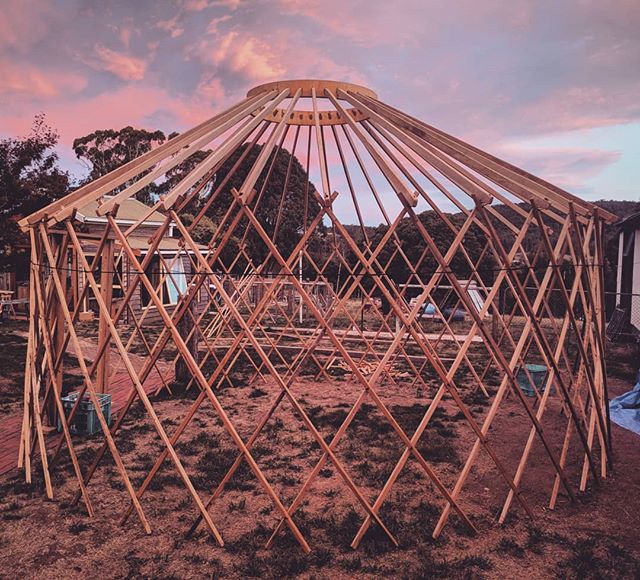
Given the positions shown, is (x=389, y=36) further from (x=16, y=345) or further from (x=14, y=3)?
(x=16, y=345)

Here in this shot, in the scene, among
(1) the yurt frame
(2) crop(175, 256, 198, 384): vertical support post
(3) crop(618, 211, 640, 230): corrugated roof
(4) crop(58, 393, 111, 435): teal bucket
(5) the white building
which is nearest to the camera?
(1) the yurt frame

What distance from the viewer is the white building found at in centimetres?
1170

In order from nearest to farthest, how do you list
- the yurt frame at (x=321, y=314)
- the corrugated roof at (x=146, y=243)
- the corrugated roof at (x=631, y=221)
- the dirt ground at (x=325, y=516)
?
the dirt ground at (x=325, y=516) → the yurt frame at (x=321, y=314) → the corrugated roof at (x=631, y=221) → the corrugated roof at (x=146, y=243)

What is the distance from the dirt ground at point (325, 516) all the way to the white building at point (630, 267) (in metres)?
7.43

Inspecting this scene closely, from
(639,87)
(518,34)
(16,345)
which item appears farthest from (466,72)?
(16,345)

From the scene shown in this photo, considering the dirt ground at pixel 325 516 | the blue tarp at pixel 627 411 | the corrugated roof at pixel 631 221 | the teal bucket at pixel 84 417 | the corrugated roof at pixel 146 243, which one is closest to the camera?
the dirt ground at pixel 325 516

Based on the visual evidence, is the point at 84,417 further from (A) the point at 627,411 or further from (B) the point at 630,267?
(B) the point at 630,267

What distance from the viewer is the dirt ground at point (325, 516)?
318cm

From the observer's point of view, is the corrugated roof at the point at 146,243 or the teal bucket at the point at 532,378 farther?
the corrugated roof at the point at 146,243

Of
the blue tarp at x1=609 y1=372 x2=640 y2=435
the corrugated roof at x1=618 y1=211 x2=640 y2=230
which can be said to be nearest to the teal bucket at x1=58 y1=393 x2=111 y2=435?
the blue tarp at x1=609 y1=372 x2=640 y2=435

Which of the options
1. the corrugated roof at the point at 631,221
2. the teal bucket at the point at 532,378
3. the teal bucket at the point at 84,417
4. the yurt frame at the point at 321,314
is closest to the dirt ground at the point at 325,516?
the yurt frame at the point at 321,314

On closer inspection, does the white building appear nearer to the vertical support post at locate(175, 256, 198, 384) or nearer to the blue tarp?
the blue tarp

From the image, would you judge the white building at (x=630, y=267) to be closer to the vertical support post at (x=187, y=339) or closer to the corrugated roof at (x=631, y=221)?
the corrugated roof at (x=631, y=221)

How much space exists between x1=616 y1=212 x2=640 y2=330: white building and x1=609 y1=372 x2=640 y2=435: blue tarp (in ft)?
19.1
